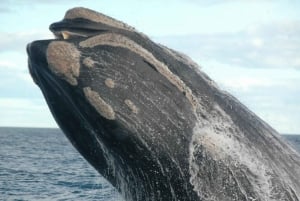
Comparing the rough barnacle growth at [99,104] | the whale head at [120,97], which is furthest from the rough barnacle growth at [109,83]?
the rough barnacle growth at [99,104]

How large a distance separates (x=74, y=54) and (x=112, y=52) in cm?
34

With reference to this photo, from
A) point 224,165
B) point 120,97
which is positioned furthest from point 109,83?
point 224,165

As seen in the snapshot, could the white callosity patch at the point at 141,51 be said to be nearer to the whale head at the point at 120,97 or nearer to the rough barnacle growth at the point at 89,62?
the whale head at the point at 120,97

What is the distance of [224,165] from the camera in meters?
5.50

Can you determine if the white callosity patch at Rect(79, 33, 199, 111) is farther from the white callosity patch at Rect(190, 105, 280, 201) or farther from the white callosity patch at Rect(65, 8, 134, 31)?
the white callosity patch at Rect(190, 105, 280, 201)

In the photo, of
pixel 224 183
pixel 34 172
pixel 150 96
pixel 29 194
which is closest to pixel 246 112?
pixel 224 183

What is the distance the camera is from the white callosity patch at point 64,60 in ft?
17.0

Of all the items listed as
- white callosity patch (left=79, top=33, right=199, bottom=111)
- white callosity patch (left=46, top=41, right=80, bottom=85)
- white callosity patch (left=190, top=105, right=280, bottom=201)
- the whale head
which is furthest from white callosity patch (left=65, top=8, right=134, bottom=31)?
white callosity patch (left=190, top=105, right=280, bottom=201)

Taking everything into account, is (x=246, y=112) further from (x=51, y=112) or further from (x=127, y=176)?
(x=51, y=112)

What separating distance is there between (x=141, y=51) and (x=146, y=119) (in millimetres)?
647

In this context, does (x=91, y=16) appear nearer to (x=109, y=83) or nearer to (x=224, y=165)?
(x=109, y=83)

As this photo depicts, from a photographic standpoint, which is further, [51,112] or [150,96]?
[51,112]

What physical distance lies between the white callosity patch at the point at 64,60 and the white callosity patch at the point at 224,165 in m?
1.21

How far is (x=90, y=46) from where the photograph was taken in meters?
5.26
